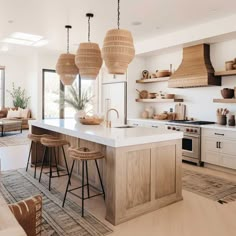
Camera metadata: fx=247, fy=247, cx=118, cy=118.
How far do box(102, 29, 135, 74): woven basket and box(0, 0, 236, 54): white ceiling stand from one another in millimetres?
1389

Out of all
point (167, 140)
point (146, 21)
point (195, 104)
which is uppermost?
point (146, 21)

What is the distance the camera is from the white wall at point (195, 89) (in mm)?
5449

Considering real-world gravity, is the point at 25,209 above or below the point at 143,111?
below

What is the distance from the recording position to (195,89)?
614cm

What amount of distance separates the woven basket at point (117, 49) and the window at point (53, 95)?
6578 mm

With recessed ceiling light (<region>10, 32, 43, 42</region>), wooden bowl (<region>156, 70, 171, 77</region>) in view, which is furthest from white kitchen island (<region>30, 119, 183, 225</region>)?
recessed ceiling light (<region>10, 32, 43, 42</region>)

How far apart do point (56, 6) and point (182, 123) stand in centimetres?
355

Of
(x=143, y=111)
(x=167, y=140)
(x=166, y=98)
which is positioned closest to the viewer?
(x=167, y=140)

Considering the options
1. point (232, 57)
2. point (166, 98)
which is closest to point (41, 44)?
point (166, 98)

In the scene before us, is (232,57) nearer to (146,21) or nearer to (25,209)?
(146,21)

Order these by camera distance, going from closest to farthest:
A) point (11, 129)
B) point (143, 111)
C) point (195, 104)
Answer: point (195, 104) → point (143, 111) → point (11, 129)

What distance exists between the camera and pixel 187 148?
551cm

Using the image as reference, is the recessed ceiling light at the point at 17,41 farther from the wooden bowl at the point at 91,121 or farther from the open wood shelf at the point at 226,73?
the open wood shelf at the point at 226,73

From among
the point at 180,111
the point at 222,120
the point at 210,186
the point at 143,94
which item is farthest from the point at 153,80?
the point at 210,186
